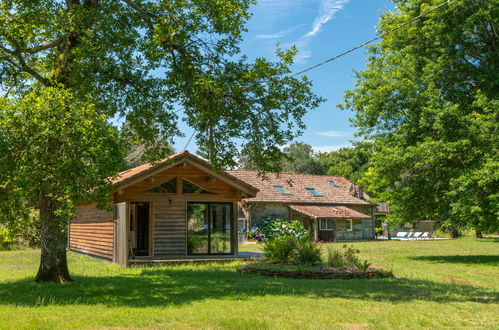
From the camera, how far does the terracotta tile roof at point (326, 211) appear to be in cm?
3681

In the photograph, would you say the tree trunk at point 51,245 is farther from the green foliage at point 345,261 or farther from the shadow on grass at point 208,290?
the green foliage at point 345,261

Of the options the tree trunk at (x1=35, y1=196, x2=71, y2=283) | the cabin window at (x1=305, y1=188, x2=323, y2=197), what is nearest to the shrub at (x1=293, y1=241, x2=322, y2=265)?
the tree trunk at (x1=35, y1=196, x2=71, y2=283)

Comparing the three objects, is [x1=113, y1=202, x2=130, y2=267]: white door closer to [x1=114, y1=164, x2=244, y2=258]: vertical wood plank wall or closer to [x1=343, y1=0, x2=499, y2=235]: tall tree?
[x1=114, y1=164, x2=244, y2=258]: vertical wood plank wall

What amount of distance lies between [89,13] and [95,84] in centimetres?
195

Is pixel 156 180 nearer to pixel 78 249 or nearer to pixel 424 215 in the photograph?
pixel 78 249

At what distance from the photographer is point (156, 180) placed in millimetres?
19188

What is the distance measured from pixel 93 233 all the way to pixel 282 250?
37.4 feet

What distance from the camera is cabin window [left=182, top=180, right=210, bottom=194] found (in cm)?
1972

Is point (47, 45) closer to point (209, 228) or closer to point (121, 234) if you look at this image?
point (121, 234)

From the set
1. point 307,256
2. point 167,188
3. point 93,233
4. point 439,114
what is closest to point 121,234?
point 167,188

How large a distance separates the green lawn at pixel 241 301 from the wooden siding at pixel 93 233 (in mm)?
5438

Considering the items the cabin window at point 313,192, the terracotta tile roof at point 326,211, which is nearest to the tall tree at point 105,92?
the terracotta tile roof at point 326,211

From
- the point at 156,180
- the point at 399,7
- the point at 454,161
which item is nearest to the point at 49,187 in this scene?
the point at 156,180

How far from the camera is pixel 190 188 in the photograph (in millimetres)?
19781
